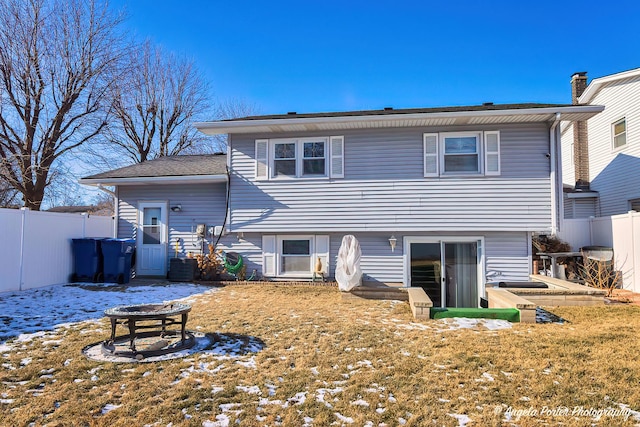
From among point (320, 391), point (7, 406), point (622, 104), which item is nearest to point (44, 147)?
point (7, 406)

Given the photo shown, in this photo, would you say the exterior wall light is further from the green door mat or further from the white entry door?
the white entry door

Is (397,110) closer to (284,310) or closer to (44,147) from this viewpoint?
(284,310)

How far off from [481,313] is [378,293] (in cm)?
249

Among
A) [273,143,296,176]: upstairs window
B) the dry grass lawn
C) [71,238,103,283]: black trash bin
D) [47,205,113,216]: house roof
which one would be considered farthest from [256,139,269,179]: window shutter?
[47,205,113,216]: house roof

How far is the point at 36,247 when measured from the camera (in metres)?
8.87

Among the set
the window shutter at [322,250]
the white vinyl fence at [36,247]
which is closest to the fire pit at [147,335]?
the white vinyl fence at [36,247]

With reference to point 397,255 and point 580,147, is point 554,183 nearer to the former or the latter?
point 397,255

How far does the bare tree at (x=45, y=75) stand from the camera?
1352cm

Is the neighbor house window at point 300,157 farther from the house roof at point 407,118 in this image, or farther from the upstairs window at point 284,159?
the house roof at point 407,118

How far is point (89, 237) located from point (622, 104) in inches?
702

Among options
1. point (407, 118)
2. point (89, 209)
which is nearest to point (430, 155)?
point (407, 118)

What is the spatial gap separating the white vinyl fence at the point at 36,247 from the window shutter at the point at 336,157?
722 centimetres

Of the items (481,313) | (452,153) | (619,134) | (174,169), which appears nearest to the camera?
(481,313)

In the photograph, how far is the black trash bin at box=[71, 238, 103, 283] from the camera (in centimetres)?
1007
